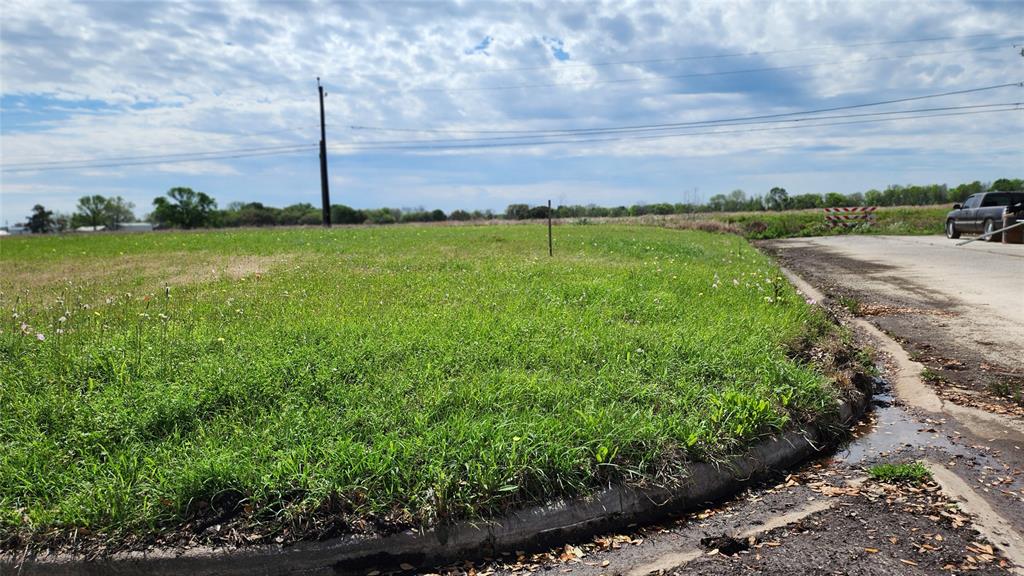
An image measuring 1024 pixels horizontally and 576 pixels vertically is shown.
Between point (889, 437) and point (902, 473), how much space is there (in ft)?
2.81

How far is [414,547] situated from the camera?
115 inches

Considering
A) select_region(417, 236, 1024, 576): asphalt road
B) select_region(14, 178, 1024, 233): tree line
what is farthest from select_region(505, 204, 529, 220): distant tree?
select_region(417, 236, 1024, 576): asphalt road

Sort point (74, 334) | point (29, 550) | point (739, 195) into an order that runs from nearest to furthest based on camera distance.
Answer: point (29, 550), point (74, 334), point (739, 195)

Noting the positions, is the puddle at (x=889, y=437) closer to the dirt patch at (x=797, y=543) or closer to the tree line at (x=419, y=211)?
the dirt patch at (x=797, y=543)

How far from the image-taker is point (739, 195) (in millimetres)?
60969

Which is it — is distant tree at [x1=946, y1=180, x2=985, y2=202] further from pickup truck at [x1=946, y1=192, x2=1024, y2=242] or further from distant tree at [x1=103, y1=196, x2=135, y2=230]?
distant tree at [x1=103, y1=196, x2=135, y2=230]

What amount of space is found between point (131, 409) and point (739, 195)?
2483 inches

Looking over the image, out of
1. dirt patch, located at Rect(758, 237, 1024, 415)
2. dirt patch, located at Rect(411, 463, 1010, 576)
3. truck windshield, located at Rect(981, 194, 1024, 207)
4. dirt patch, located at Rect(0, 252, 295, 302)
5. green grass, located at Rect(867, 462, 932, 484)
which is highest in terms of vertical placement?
truck windshield, located at Rect(981, 194, 1024, 207)

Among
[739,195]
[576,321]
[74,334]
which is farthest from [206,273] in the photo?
[739,195]

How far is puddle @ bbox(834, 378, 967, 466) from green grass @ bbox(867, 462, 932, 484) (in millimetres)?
236

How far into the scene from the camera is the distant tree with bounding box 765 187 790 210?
54.4 meters

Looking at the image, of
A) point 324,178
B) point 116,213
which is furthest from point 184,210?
point 324,178

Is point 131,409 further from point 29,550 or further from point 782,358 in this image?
point 782,358

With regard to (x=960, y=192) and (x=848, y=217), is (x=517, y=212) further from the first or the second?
(x=960, y=192)
